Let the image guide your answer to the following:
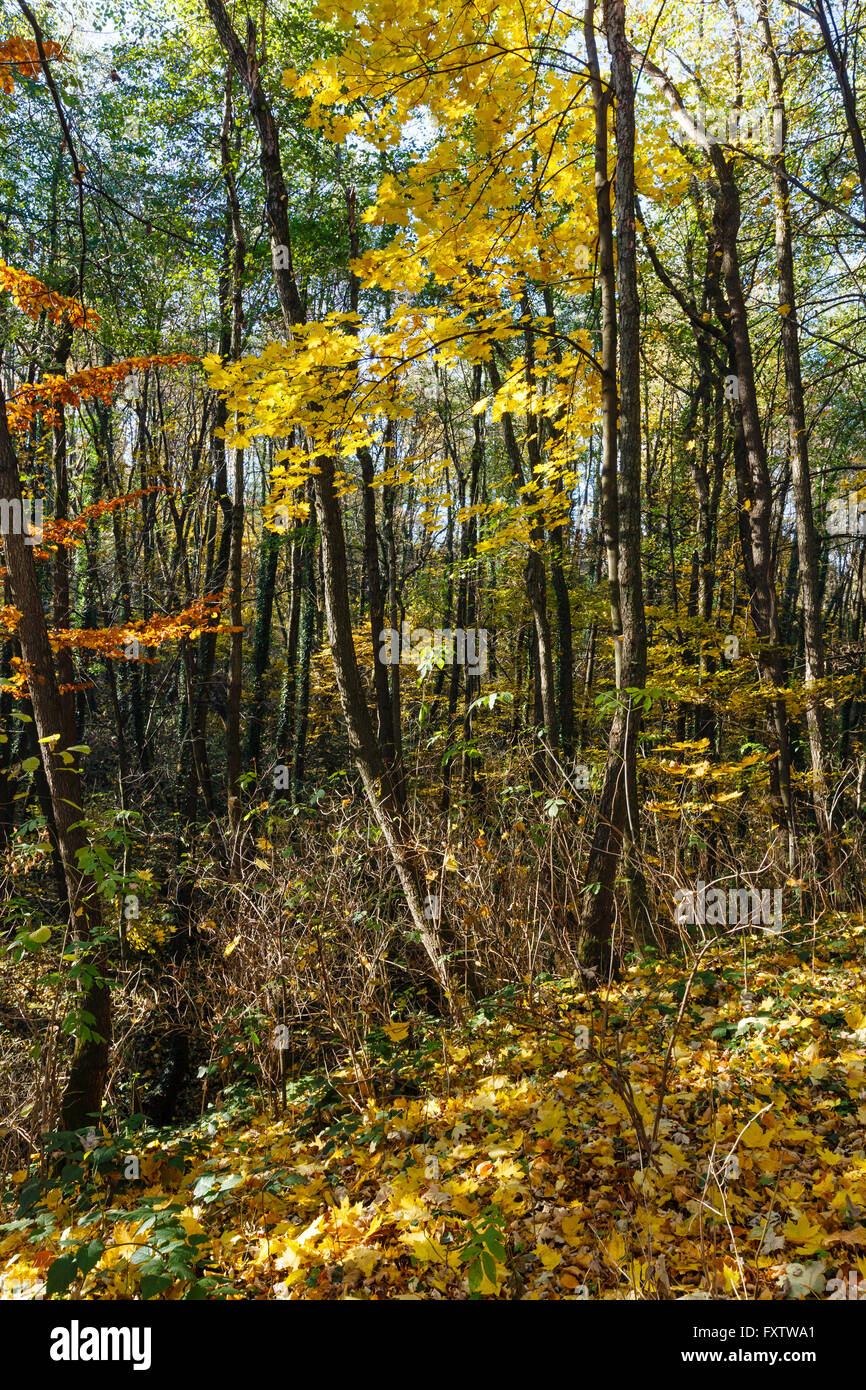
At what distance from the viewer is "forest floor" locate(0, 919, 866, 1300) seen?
2318 millimetres

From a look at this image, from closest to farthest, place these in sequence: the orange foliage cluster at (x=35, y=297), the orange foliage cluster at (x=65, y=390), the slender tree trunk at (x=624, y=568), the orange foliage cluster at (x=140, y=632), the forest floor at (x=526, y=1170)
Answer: the forest floor at (x=526, y=1170), the slender tree trunk at (x=624, y=568), the orange foliage cluster at (x=35, y=297), the orange foliage cluster at (x=65, y=390), the orange foliage cluster at (x=140, y=632)

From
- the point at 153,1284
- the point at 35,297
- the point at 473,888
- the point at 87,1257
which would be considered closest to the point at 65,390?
the point at 35,297

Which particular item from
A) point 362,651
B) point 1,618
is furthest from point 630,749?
point 362,651

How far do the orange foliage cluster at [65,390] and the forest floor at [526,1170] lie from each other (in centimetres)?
691

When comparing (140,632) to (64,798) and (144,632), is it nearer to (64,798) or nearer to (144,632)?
(144,632)

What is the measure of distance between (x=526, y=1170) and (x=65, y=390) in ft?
26.4

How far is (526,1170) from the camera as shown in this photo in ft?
9.71

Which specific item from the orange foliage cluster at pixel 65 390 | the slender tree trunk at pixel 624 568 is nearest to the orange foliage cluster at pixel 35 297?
the orange foliage cluster at pixel 65 390

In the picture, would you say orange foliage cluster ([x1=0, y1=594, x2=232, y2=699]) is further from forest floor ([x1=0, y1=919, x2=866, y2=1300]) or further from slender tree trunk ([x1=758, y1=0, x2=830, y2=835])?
slender tree trunk ([x1=758, y1=0, x2=830, y2=835])

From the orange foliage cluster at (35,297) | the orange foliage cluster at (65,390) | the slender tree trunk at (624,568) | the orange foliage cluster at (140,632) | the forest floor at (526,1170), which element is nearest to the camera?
the forest floor at (526,1170)

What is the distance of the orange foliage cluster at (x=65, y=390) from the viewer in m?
7.32

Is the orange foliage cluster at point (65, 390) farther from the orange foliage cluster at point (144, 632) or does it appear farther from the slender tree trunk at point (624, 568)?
the slender tree trunk at point (624, 568)

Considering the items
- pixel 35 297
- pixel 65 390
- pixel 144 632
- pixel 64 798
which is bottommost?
pixel 64 798
